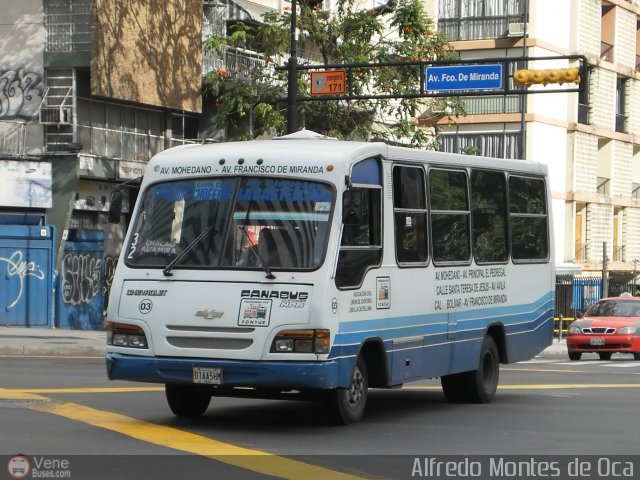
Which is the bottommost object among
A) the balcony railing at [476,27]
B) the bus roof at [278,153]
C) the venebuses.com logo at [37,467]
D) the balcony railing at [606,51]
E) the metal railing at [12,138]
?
the venebuses.com logo at [37,467]

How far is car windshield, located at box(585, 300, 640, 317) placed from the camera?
34531mm

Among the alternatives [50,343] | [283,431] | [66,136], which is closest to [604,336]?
[50,343]

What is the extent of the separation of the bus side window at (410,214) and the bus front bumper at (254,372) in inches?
86.4

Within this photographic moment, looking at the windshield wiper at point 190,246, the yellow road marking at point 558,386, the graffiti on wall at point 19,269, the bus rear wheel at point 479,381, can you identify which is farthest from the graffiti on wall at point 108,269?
the windshield wiper at point 190,246

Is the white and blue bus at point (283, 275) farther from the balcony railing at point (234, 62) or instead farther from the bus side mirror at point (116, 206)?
the balcony railing at point (234, 62)

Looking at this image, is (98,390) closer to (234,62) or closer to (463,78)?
(463,78)

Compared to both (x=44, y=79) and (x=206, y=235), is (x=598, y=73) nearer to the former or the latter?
(x=44, y=79)

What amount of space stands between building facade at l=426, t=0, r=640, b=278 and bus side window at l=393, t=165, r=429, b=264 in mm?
41726

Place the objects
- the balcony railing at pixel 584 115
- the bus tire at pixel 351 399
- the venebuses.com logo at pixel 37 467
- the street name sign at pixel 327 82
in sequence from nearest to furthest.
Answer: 1. the venebuses.com logo at pixel 37 467
2. the bus tire at pixel 351 399
3. the street name sign at pixel 327 82
4. the balcony railing at pixel 584 115

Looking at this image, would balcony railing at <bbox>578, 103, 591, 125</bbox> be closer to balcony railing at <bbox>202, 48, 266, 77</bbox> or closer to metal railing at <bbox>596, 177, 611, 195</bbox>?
metal railing at <bbox>596, 177, 611, 195</bbox>

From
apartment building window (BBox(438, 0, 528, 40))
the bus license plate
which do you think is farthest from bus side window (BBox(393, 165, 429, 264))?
apartment building window (BBox(438, 0, 528, 40))

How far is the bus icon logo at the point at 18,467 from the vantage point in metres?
10.4

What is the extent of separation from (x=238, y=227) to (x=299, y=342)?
1328 mm

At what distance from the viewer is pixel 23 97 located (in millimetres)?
33594
